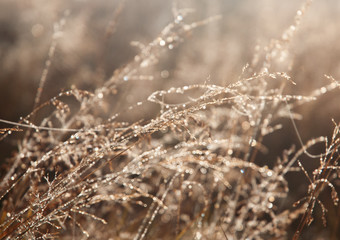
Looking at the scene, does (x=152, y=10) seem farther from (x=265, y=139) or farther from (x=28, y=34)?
(x=265, y=139)

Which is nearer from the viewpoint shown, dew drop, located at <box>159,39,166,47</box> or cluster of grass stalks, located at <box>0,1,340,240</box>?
cluster of grass stalks, located at <box>0,1,340,240</box>

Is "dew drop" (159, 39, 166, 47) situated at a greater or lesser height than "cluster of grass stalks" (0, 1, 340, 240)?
greater

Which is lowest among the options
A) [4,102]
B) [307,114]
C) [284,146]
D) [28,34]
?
[284,146]

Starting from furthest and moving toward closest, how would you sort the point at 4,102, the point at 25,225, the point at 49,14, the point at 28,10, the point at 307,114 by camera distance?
the point at 28,10 < the point at 49,14 < the point at 307,114 < the point at 4,102 < the point at 25,225

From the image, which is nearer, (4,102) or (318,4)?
(4,102)

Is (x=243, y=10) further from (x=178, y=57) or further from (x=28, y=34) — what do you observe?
(x=28, y=34)

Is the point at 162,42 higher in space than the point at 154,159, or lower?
higher

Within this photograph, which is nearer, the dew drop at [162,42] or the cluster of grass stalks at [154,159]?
the cluster of grass stalks at [154,159]

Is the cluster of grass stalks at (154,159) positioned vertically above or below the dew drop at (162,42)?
below

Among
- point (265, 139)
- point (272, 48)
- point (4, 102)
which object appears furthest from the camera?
point (265, 139)

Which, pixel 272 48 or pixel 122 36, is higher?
pixel 122 36

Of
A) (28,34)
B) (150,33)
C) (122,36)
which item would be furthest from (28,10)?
(150,33)
